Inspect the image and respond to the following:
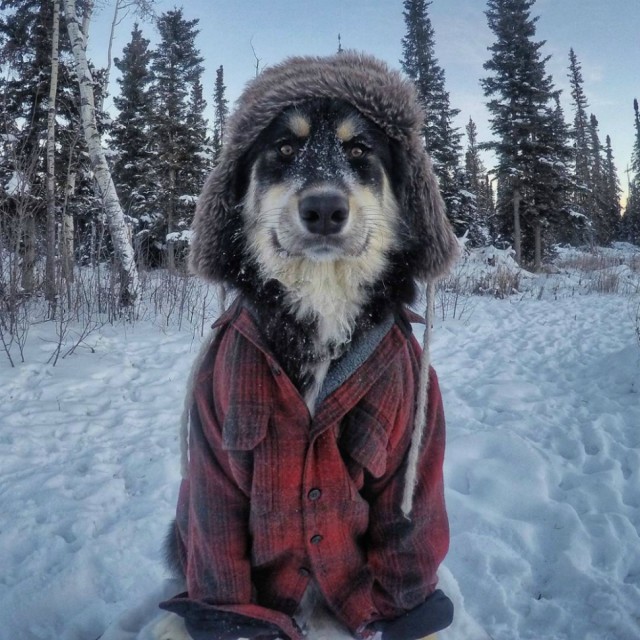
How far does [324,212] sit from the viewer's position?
1.48m

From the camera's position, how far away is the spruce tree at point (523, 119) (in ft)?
64.7

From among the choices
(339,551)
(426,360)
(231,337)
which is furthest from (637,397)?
(231,337)

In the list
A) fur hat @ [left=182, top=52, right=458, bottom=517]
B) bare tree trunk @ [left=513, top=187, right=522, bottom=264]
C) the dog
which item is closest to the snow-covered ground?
the dog

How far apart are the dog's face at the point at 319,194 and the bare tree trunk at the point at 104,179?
5656mm

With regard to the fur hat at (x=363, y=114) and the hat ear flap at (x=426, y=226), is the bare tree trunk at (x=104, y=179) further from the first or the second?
the hat ear flap at (x=426, y=226)

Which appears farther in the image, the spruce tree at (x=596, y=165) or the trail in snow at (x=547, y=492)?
the spruce tree at (x=596, y=165)

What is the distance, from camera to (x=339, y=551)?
4.71 ft

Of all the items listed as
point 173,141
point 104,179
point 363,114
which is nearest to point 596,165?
point 173,141

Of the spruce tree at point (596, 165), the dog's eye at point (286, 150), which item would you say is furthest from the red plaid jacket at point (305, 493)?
the spruce tree at point (596, 165)

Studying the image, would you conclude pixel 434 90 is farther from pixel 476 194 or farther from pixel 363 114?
pixel 363 114

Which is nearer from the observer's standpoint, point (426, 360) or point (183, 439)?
point (426, 360)

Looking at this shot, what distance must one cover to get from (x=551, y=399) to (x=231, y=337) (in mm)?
3567

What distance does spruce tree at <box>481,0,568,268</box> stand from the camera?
19.7 m

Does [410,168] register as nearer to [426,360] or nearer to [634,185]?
[426,360]
